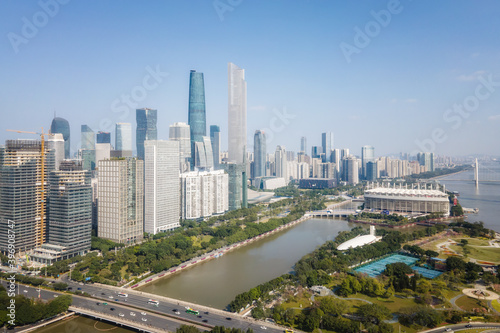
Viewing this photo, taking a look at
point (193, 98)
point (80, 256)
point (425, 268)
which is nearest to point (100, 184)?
point (80, 256)

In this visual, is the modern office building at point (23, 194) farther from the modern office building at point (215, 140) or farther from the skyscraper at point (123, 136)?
the modern office building at point (215, 140)

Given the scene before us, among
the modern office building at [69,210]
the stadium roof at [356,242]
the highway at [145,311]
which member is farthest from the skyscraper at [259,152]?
the highway at [145,311]

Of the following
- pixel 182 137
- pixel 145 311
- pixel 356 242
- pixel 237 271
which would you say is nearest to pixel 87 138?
pixel 182 137

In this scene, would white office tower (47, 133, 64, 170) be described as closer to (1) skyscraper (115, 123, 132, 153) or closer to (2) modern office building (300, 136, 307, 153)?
(1) skyscraper (115, 123, 132, 153)

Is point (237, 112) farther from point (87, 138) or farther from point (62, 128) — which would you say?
point (62, 128)

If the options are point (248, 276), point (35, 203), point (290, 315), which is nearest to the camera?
point (290, 315)

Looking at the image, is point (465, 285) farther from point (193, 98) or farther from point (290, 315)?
point (193, 98)
